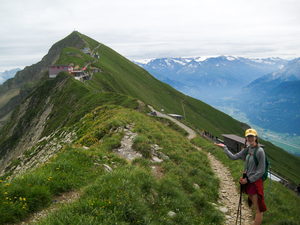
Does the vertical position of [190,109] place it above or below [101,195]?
below

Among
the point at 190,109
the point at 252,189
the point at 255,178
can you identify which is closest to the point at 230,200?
the point at 252,189

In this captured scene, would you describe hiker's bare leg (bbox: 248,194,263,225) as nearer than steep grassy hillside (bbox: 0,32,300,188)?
Yes

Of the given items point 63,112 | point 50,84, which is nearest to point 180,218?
point 63,112

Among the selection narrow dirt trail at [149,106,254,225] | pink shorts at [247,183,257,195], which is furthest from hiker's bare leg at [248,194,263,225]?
narrow dirt trail at [149,106,254,225]

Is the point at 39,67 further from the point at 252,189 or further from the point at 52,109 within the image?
the point at 252,189

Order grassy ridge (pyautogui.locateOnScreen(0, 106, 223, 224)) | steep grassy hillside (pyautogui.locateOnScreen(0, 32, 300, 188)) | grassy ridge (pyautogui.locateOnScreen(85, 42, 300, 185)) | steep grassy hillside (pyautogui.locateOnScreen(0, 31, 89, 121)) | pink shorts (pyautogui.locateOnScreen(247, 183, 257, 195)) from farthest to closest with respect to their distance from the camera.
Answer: steep grassy hillside (pyautogui.locateOnScreen(0, 31, 89, 121)) → grassy ridge (pyautogui.locateOnScreen(85, 42, 300, 185)) → steep grassy hillside (pyautogui.locateOnScreen(0, 32, 300, 188)) → pink shorts (pyautogui.locateOnScreen(247, 183, 257, 195)) → grassy ridge (pyautogui.locateOnScreen(0, 106, 223, 224))

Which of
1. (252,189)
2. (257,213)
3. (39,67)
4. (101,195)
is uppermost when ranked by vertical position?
(39,67)

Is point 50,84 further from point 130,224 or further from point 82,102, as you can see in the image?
point 130,224

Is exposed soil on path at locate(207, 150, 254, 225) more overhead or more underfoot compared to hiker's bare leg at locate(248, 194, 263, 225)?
more underfoot

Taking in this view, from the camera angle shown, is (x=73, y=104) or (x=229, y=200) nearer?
(x=229, y=200)

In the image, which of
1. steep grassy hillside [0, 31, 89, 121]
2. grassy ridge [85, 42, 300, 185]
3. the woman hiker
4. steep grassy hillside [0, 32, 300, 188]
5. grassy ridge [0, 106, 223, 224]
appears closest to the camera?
grassy ridge [0, 106, 223, 224]

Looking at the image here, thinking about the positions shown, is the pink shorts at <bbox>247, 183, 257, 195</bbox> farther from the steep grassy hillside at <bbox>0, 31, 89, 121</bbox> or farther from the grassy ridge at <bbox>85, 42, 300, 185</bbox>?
the steep grassy hillside at <bbox>0, 31, 89, 121</bbox>

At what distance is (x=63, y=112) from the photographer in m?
45.3

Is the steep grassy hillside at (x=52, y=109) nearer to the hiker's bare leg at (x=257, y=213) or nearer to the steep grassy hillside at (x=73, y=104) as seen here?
the steep grassy hillside at (x=73, y=104)
